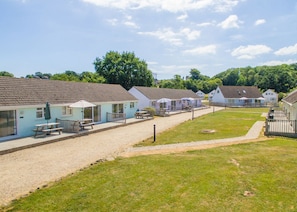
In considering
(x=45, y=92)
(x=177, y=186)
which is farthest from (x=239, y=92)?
(x=177, y=186)

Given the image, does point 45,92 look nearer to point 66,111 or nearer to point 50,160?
point 66,111

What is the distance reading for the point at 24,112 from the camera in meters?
16.8

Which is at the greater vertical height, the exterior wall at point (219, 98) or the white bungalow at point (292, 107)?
the exterior wall at point (219, 98)

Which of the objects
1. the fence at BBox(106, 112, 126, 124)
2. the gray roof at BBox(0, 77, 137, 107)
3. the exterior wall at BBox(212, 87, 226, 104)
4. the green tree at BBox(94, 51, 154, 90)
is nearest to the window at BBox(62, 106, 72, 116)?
the gray roof at BBox(0, 77, 137, 107)

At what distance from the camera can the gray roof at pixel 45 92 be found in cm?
1669

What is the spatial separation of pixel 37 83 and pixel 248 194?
775 inches

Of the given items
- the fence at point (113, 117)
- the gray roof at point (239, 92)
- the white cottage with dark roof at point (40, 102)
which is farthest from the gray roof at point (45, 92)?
the gray roof at point (239, 92)

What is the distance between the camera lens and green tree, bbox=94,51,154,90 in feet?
185

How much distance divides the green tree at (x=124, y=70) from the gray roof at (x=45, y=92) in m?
26.9

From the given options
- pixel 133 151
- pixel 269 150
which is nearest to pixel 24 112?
pixel 133 151

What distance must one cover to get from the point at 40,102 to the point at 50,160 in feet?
27.0

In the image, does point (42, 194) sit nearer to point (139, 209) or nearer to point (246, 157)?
point (139, 209)

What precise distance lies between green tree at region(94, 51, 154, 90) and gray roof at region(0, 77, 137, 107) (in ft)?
88.3

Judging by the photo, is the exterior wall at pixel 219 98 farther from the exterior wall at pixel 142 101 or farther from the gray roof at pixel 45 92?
the gray roof at pixel 45 92
